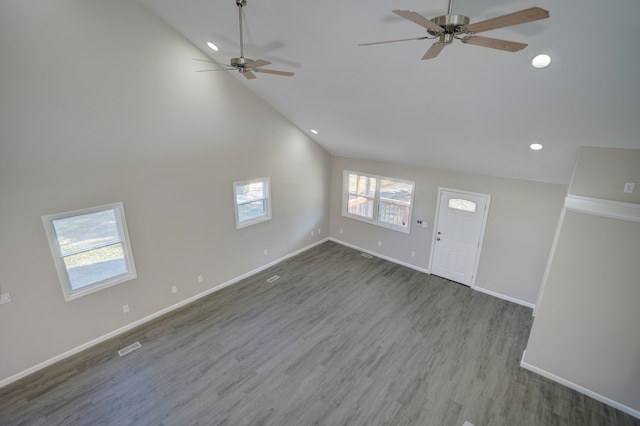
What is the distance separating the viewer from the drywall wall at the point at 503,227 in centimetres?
543

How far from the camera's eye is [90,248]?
4.40 meters

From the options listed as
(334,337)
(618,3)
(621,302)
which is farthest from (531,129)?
(334,337)

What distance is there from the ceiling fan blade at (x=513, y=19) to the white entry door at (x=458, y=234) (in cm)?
487

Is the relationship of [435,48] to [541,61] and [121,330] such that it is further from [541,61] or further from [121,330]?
[121,330]

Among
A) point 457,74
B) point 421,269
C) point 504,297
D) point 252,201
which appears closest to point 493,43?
point 457,74

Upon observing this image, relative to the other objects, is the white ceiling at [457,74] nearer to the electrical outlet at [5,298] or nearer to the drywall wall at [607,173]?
the drywall wall at [607,173]

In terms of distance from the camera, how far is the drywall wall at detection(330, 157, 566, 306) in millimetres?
5430

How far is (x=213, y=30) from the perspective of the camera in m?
4.07

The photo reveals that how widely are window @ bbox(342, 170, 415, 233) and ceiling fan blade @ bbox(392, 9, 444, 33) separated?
5274mm

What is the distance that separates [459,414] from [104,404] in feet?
14.8

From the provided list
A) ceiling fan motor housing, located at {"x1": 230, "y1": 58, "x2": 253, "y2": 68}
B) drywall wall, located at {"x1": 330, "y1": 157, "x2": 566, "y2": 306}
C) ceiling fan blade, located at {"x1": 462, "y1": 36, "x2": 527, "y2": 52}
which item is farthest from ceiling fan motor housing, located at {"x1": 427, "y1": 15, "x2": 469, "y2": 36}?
drywall wall, located at {"x1": 330, "y1": 157, "x2": 566, "y2": 306}

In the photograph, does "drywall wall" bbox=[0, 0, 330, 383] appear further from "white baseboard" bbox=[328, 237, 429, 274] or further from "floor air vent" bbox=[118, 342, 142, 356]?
"white baseboard" bbox=[328, 237, 429, 274]

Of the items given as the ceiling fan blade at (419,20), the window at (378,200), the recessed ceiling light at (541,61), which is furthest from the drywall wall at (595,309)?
the window at (378,200)

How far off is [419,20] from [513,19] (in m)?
0.50
